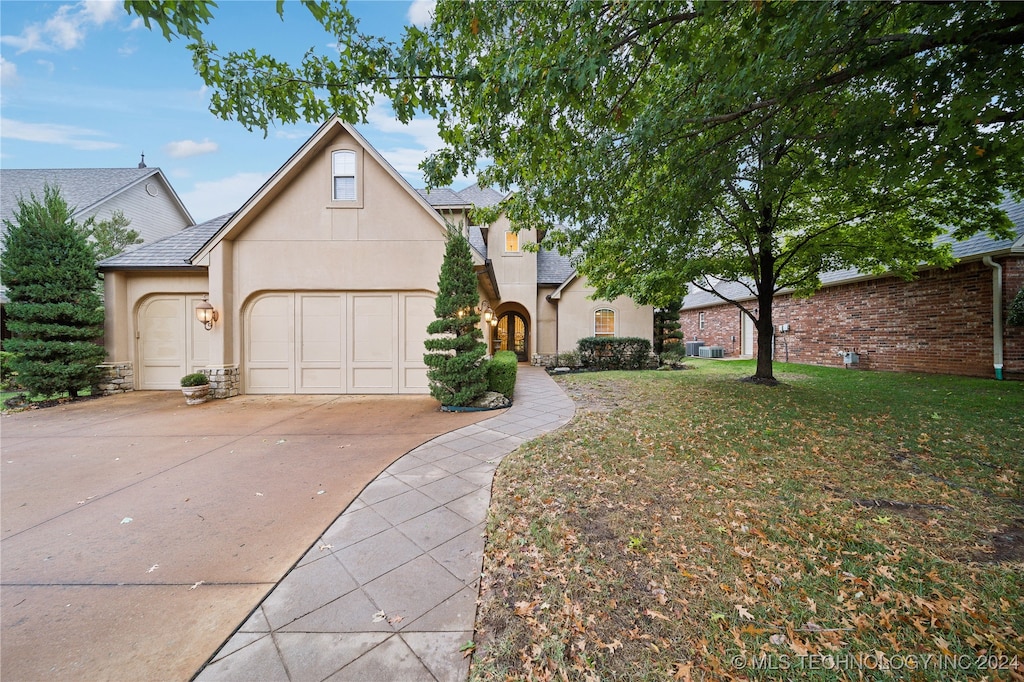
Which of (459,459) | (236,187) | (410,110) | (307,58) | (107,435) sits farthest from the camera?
(236,187)

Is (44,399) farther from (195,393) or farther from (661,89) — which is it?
(661,89)

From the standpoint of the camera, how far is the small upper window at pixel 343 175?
27.3 ft

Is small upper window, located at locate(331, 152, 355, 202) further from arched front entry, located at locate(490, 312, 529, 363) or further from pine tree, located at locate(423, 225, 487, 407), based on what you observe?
arched front entry, located at locate(490, 312, 529, 363)

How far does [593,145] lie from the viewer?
4.55 metres

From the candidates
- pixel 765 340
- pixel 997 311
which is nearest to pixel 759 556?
pixel 765 340

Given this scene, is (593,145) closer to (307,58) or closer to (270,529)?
(307,58)

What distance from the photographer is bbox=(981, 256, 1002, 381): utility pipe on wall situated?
8.84 metres

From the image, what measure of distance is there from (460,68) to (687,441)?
546 cm

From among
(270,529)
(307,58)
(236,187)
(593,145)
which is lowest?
(270,529)

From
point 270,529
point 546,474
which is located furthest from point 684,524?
point 270,529

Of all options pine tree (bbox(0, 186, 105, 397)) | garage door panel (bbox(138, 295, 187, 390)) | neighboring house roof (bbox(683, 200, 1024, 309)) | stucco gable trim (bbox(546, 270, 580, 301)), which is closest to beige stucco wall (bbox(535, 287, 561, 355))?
stucco gable trim (bbox(546, 270, 580, 301))

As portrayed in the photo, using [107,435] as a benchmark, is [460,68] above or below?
above

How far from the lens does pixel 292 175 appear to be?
8219mm

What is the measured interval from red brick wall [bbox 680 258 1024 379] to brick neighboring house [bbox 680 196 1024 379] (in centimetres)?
2
